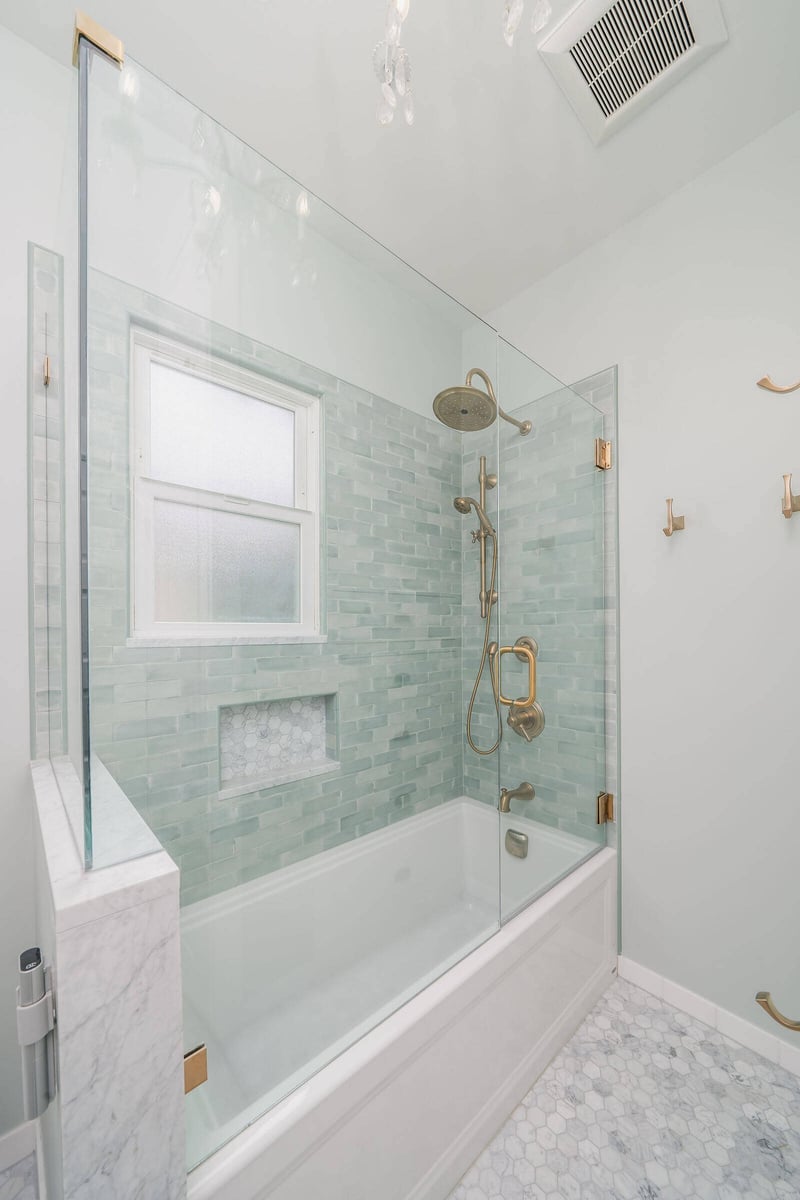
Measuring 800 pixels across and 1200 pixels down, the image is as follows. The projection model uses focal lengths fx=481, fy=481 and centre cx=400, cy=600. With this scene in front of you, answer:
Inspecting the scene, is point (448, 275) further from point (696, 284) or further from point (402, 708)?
point (402, 708)

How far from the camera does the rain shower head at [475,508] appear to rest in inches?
66.4

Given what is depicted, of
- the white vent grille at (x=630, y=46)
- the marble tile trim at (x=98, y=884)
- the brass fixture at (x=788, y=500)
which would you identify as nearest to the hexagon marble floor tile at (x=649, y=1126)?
the marble tile trim at (x=98, y=884)

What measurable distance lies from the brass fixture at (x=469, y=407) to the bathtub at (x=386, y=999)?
1.35 m

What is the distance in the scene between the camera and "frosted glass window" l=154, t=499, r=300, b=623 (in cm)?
104

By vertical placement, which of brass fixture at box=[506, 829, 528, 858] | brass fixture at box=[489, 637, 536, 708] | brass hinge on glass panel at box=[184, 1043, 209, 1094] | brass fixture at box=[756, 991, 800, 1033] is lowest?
brass fixture at box=[756, 991, 800, 1033]

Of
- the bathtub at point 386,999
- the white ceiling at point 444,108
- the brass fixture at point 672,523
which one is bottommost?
the bathtub at point 386,999

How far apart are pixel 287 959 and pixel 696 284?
2414 millimetres

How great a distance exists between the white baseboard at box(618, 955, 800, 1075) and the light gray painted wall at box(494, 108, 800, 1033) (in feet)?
0.09

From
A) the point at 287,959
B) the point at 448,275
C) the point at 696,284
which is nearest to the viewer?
the point at 287,959

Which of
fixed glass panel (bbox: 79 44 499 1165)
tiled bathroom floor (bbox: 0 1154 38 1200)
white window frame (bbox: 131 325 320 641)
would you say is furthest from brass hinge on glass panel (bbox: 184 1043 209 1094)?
tiled bathroom floor (bbox: 0 1154 38 1200)

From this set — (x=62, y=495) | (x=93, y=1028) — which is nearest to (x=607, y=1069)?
(x=93, y=1028)

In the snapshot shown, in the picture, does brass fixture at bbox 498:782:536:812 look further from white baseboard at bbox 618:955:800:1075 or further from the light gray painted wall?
white baseboard at bbox 618:955:800:1075

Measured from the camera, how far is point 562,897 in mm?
1495

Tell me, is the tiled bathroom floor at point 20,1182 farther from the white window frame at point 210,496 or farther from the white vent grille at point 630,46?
the white vent grille at point 630,46
